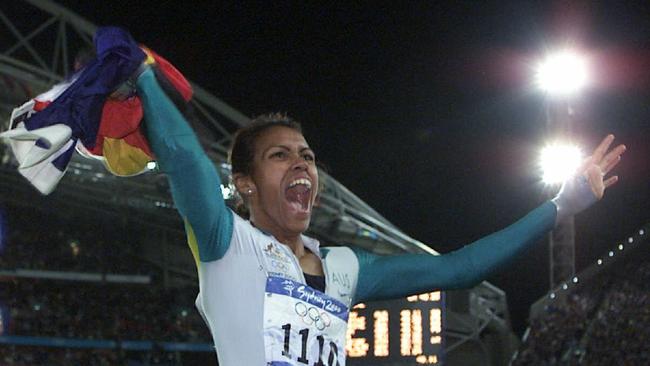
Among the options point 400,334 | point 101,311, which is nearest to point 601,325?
point 400,334

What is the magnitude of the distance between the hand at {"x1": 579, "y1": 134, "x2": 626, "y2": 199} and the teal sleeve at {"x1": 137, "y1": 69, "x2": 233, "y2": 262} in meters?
1.29

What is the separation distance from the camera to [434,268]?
308cm

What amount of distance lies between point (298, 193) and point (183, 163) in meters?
0.50

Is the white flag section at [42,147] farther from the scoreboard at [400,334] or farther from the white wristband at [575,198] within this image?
the scoreboard at [400,334]

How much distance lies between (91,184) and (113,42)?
59.5 ft

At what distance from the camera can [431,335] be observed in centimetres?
1158

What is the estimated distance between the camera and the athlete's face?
2908mm

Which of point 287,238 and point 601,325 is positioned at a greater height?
point 601,325

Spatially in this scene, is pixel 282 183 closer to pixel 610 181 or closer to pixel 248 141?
pixel 248 141

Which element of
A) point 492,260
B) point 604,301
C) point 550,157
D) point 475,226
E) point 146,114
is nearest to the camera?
point 146,114

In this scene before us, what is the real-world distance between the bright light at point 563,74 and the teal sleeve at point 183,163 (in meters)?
16.3

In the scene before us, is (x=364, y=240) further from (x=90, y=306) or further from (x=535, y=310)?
(x=90, y=306)

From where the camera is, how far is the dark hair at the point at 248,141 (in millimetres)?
2996

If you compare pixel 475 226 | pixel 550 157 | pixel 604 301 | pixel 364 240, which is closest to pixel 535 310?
pixel 604 301
